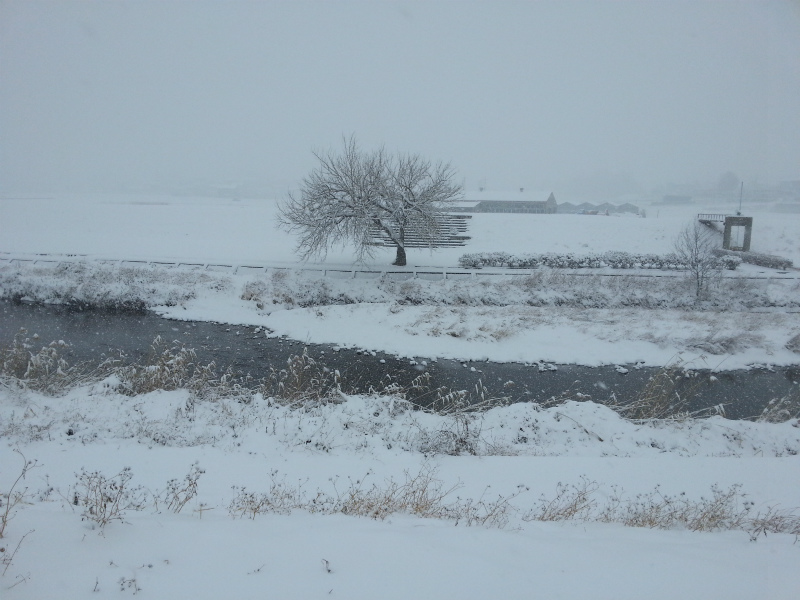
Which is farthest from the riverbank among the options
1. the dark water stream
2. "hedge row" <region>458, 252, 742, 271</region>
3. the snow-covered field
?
"hedge row" <region>458, 252, 742, 271</region>

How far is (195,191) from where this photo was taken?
100 m

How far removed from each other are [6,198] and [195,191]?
64589 mm

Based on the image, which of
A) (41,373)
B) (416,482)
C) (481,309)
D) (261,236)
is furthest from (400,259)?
(416,482)

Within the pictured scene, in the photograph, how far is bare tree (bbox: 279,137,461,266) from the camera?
72.9 ft

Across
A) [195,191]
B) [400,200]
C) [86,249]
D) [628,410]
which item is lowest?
[628,410]

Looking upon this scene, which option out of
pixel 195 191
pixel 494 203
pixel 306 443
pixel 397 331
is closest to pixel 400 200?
pixel 397 331

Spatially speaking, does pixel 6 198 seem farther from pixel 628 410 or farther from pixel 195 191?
pixel 195 191

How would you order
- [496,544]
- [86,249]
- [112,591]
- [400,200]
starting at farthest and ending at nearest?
[86,249], [400,200], [496,544], [112,591]

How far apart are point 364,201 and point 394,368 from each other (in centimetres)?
1115

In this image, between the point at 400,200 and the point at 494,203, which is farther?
the point at 494,203

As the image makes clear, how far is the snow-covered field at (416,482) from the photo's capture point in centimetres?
374

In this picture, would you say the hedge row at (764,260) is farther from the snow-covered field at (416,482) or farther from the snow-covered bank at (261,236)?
the snow-covered field at (416,482)

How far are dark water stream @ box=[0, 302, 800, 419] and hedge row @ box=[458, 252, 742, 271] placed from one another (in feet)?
39.5

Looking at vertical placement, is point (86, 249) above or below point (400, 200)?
below
